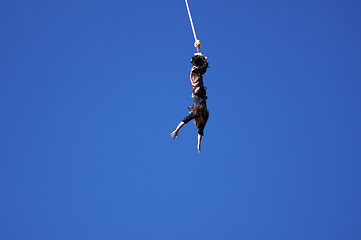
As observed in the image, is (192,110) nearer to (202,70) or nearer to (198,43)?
(202,70)

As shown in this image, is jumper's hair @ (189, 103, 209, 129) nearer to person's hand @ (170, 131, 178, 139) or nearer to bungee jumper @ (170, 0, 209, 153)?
bungee jumper @ (170, 0, 209, 153)

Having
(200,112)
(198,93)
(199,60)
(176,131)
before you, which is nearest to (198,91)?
(198,93)

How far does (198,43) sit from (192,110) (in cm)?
130

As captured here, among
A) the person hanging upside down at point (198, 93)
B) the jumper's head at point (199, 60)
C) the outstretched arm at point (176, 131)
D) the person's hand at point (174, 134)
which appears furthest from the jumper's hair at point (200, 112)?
the jumper's head at point (199, 60)

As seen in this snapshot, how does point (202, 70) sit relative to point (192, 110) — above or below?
above

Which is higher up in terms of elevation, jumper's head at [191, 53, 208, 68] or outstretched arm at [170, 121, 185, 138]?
jumper's head at [191, 53, 208, 68]

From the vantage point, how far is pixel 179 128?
697 cm

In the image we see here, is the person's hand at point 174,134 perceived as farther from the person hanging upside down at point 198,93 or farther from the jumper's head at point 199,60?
the jumper's head at point 199,60

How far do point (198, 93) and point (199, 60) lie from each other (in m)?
0.64

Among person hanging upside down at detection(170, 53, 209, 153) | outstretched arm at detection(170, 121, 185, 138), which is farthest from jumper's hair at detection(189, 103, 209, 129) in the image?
outstretched arm at detection(170, 121, 185, 138)

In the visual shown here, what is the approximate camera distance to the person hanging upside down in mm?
6742

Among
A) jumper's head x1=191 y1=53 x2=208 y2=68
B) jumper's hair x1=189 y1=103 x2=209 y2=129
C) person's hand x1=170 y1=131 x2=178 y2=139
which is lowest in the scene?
person's hand x1=170 y1=131 x2=178 y2=139

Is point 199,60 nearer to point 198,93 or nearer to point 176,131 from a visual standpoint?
point 198,93

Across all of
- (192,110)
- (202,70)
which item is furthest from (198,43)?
(192,110)
